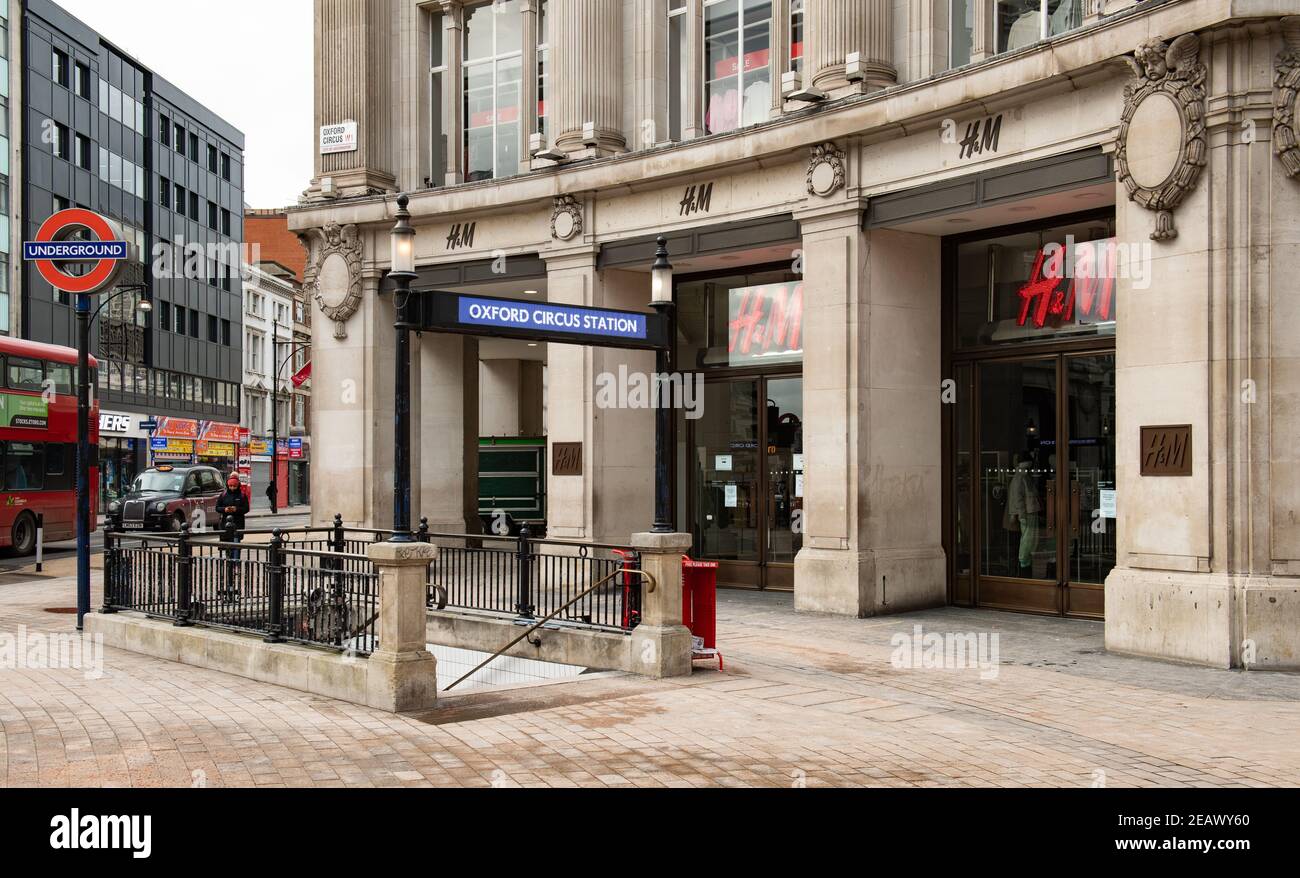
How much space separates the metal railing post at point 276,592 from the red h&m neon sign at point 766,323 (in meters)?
9.73

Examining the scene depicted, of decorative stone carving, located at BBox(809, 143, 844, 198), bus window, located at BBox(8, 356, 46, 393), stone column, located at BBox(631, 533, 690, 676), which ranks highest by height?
decorative stone carving, located at BBox(809, 143, 844, 198)

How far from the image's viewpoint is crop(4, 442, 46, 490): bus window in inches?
1126

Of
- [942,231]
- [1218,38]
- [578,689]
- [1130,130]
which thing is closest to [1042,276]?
[942,231]

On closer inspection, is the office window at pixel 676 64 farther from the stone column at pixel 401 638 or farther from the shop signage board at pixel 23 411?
the shop signage board at pixel 23 411

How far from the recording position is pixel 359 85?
23.5 metres

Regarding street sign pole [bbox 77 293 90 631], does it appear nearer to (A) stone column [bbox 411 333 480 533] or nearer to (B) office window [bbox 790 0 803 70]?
(A) stone column [bbox 411 333 480 533]

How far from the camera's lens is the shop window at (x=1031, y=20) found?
51.0 feet

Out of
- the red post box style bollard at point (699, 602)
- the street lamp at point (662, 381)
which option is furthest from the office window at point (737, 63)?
the red post box style bollard at point (699, 602)

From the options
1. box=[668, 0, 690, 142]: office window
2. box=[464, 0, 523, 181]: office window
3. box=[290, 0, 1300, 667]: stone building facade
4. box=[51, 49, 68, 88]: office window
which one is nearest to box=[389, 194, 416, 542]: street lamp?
box=[290, 0, 1300, 667]: stone building facade

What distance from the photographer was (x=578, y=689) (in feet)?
36.8

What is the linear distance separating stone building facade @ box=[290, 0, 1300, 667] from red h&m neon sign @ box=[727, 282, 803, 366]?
0.08 metres

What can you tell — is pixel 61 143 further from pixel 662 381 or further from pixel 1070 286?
pixel 662 381

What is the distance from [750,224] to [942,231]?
2868 millimetres
